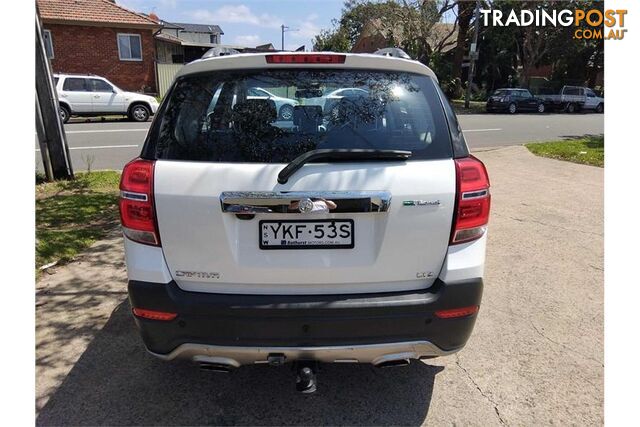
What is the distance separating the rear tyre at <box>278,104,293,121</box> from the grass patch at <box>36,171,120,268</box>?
327cm

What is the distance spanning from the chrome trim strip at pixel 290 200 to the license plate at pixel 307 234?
0.07 meters

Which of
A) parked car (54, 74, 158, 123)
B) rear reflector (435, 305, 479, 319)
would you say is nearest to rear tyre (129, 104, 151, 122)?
parked car (54, 74, 158, 123)

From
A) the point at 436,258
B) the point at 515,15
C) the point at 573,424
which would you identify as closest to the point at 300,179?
the point at 436,258

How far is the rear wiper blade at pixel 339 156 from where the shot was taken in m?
2.16

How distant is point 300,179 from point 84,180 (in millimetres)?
6978

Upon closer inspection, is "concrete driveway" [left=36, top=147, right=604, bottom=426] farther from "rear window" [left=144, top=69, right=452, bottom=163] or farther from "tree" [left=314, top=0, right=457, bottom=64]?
"tree" [left=314, top=0, right=457, bottom=64]

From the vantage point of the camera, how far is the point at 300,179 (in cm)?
216

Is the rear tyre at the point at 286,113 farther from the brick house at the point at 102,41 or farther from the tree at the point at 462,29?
the tree at the point at 462,29

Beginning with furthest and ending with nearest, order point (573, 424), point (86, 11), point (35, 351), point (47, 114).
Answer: point (86, 11)
point (47, 114)
point (35, 351)
point (573, 424)

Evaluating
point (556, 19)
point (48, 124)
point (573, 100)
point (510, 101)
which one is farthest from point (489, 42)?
point (48, 124)

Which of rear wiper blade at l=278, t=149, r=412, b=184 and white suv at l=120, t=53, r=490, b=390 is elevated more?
rear wiper blade at l=278, t=149, r=412, b=184

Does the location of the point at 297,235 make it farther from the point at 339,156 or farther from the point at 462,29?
the point at 462,29

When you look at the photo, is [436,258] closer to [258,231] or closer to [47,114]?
[258,231]

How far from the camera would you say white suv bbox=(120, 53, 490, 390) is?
2172 millimetres
